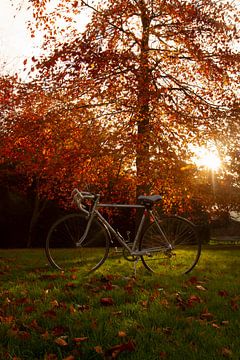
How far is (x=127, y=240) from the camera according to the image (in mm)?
6465

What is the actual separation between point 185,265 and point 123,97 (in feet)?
23.3

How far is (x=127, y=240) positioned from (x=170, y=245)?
66 centimetres

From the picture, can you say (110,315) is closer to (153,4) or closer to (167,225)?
(167,225)

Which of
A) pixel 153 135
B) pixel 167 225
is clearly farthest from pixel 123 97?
pixel 167 225

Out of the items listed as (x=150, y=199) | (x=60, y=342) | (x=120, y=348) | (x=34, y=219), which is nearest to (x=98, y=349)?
(x=120, y=348)

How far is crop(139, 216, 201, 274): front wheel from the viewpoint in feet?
21.4

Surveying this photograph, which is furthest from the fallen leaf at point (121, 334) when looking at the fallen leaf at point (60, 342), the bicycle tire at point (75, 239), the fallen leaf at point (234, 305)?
the bicycle tire at point (75, 239)

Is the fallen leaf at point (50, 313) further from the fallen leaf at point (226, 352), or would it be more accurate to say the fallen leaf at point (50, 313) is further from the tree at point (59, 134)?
the tree at point (59, 134)

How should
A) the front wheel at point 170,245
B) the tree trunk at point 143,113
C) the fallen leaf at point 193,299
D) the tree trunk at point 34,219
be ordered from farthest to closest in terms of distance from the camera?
the tree trunk at point 34,219, the tree trunk at point 143,113, the front wheel at point 170,245, the fallen leaf at point 193,299

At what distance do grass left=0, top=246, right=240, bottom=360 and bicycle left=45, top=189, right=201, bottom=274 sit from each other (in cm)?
37

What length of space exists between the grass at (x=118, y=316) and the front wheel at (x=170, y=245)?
0.37m

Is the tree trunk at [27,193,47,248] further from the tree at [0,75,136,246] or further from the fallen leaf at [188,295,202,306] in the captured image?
the fallen leaf at [188,295,202,306]

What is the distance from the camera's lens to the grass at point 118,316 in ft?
10.8

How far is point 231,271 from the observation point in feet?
23.9
